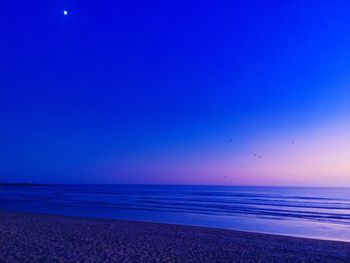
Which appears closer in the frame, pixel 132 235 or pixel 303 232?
pixel 132 235

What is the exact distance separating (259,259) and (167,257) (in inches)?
134

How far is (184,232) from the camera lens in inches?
797

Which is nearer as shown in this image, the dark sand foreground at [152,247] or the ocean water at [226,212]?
the dark sand foreground at [152,247]

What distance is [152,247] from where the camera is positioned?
14.7 metres

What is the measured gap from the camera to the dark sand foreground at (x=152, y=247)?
1233 cm

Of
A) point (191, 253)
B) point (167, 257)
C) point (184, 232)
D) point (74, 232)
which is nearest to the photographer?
point (167, 257)

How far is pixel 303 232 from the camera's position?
23.5m

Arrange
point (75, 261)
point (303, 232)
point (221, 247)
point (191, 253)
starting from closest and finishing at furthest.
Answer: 1. point (75, 261)
2. point (191, 253)
3. point (221, 247)
4. point (303, 232)

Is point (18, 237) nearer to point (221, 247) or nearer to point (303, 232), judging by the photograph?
point (221, 247)

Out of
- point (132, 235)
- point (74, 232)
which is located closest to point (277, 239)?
point (132, 235)

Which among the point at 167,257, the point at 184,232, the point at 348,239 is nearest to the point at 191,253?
the point at 167,257

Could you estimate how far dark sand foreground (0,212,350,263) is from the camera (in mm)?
12333

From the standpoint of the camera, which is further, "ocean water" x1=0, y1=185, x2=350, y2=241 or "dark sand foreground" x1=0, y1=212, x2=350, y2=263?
"ocean water" x1=0, y1=185, x2=350, y2=241

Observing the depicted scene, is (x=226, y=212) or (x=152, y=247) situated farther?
(x=226, y=212)
